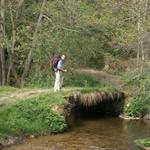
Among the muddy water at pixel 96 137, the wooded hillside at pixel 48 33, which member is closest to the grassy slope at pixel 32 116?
the muddy water at pixel 96 137

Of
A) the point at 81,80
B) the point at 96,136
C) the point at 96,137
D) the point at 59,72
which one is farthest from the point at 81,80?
the point at 96,137

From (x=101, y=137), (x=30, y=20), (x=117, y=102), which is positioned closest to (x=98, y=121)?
(x=117, y=102)

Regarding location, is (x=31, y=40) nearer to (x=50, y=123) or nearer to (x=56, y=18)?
(x=56, y=18)

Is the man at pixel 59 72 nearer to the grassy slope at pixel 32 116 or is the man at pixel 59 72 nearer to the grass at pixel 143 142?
the grassy slope at pixel 32 116

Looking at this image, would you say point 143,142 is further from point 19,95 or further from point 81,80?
point 81,80

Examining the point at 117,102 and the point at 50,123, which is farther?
the point at 117,102

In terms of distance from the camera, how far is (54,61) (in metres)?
26.5

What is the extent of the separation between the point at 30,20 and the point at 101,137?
13016mm

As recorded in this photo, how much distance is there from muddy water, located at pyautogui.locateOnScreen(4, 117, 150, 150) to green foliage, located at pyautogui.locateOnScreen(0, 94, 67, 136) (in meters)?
0.55

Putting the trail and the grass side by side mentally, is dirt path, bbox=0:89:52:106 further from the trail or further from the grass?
the grass

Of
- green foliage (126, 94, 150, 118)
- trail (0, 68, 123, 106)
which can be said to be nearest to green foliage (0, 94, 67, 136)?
trail (0, 68, 123, 106)

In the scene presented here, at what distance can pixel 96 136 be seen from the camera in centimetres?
2375

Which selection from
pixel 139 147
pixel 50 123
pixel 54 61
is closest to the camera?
pixel 139 147

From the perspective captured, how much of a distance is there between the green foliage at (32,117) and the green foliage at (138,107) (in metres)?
6.86
